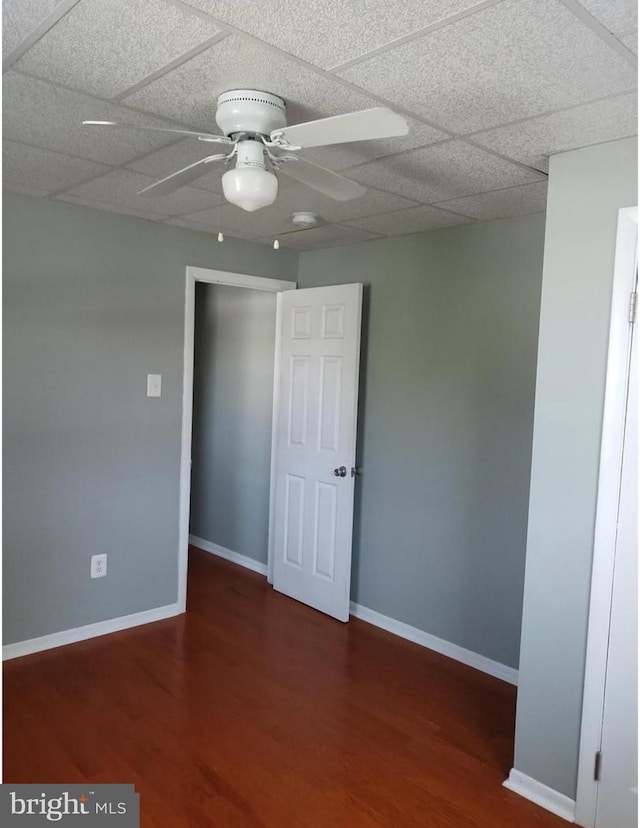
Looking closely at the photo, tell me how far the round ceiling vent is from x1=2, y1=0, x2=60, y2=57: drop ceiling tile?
173 cm

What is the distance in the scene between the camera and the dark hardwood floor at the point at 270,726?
2.31 meters

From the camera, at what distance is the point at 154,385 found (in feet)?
12.2

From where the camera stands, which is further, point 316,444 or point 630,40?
point 316,444

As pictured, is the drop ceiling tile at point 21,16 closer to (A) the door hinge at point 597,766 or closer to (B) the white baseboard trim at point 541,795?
(A) the door hinge at point 597,766

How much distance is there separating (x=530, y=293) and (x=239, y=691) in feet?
7.88

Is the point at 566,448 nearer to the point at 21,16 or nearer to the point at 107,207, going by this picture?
the point at 21,16

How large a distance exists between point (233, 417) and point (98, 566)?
1796mm

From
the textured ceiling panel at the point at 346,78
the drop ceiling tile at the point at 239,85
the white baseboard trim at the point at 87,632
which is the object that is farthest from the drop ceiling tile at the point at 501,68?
the white baseboard trim at the point at 87,632

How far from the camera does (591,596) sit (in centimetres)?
222

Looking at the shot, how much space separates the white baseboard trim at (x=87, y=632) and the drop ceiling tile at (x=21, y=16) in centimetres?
282

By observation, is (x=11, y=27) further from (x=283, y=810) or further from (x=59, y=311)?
(x=283, y=810)

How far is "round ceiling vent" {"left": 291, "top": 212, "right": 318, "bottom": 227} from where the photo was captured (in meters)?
3.23

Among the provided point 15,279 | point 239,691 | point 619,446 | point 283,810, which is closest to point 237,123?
point 619,446

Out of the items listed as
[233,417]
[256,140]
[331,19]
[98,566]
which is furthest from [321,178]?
[233,417]
